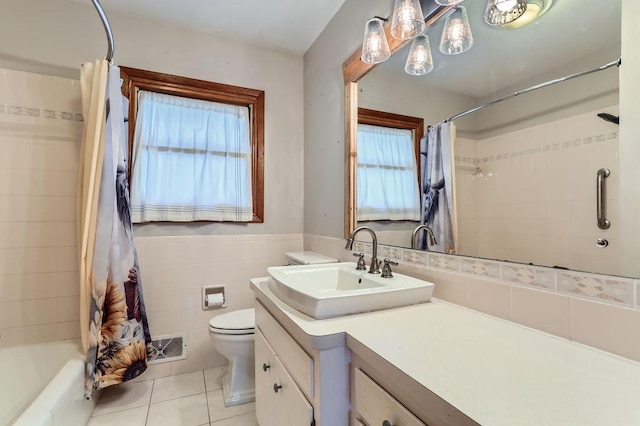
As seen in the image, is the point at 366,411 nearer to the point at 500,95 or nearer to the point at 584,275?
the point at 584,275

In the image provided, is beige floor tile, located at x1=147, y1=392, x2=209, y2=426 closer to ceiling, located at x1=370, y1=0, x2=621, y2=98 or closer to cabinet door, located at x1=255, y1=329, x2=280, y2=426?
cabinet door, located at x1=255, y1=329, x2=280, y2=426

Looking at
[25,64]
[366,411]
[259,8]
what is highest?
[259,8]

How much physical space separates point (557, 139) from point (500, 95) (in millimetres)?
259

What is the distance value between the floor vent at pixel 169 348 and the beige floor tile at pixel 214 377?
201mm

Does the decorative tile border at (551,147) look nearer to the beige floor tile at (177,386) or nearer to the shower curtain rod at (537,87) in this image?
the shower curtain rod at (537,87)

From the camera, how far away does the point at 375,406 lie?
692 millimetres

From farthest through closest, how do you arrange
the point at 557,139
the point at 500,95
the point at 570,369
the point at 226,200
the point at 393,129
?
1. the point at 226,200
2. the point at 393,129
3. the point at 500,95
4. the point at 557,139
5. the point at 570,369

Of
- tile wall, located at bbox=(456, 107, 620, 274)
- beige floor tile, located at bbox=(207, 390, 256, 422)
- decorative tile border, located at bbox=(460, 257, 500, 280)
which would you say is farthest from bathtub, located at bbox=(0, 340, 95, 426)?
tile wall, located at bbox=(456, 107, 620, 274)

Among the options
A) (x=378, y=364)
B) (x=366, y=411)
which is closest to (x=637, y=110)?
(x=378, y=364)

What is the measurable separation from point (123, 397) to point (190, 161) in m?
1.51

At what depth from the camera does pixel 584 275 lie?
76 cm

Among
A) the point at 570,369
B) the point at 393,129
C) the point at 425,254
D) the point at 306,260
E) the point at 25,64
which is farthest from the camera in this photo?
the point at 306,260

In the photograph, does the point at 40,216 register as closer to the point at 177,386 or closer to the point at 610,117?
the point at 177,386

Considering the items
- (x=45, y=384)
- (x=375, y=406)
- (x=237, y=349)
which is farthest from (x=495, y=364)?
(x=45, y=384)
